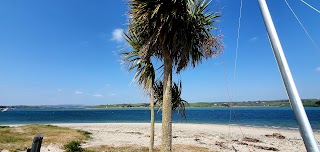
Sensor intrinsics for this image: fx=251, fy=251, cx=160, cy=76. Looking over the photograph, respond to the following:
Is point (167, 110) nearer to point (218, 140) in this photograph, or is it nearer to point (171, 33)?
point (171, 33)

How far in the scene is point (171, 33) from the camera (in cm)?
721

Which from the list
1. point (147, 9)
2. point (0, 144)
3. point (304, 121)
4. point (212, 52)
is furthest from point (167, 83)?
point (0, 144)

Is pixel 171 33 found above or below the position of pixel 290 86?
above

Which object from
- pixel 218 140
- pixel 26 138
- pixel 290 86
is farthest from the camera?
pixel 218 140

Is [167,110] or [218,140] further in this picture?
[218,140]

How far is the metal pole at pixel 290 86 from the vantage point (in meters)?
2.84

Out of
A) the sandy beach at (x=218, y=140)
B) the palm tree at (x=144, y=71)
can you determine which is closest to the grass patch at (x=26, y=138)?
the sandy beach at (x=218, y=140)

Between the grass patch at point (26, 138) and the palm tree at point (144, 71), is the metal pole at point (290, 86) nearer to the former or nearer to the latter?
the palm tree at point (144, 71)

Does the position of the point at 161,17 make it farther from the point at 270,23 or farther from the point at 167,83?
the point at 270,23

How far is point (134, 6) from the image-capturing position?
7.54 meters

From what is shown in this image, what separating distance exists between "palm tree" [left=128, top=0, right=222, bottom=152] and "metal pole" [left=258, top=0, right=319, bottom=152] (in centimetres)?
359

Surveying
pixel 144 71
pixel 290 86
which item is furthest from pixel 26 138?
pixel 290 86

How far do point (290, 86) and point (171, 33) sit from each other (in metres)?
4.54

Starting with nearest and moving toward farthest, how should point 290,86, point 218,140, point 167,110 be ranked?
point 290,86 → point 167,110 → point 218,140
